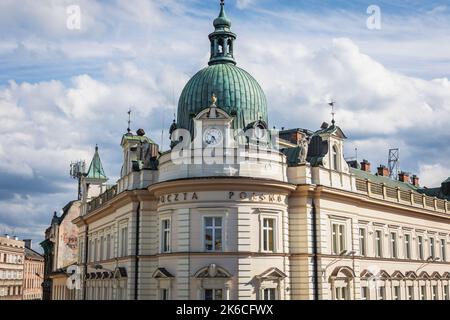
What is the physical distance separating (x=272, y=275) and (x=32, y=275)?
107 meters

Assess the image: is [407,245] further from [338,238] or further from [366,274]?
[338,238]

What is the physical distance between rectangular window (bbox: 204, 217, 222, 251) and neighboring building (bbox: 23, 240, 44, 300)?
98825mm

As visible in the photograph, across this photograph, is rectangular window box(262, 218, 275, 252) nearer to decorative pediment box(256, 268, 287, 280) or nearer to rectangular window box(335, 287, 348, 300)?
decorative pediment box(256, 268, 287, 280)

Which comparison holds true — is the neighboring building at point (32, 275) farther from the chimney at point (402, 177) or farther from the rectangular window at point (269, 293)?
the rectangular window at point (269, 293)

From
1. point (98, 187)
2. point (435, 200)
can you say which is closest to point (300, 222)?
point (435, 200)

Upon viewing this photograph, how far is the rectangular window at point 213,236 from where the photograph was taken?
33312mm

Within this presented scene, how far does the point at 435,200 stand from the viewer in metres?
52.5

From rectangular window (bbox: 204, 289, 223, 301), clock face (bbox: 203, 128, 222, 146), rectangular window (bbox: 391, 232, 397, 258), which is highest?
clock face (bbox: 203, 128, 222, 146)

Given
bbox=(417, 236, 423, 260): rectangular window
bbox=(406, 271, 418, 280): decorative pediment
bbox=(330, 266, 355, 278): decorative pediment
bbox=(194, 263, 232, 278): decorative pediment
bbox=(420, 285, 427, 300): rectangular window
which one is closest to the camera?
bbox=(194, 263, 232, 278): decorative pediment

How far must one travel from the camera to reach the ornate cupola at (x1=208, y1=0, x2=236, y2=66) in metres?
41.3

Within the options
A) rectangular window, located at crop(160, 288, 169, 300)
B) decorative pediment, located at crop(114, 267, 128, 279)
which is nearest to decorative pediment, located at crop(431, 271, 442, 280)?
rectangular window, located at crop(160, 288, 169, 300)

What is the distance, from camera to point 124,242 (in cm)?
4116

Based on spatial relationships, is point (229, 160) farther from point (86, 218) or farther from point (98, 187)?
point (98, 187)
